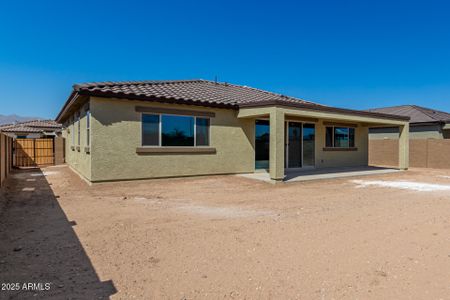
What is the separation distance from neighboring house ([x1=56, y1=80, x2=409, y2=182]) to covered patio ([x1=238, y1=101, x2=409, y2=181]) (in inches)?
1.8

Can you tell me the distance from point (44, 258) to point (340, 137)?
1613cm

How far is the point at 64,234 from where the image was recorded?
497 centimetres

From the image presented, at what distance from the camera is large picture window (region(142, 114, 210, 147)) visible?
1110cm

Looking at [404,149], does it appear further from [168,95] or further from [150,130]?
[150,130]

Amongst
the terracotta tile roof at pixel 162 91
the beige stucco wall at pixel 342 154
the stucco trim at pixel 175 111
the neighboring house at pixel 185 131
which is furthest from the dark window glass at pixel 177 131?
the beige stucco wall at pixel 342 154

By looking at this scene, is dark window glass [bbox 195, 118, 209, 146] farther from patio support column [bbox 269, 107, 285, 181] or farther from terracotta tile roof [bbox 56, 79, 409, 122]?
patio support column [bbox 269, 107, 285, 181]

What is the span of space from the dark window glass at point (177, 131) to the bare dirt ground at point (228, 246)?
363 cm

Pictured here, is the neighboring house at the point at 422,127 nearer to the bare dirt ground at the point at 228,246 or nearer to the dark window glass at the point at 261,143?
the dark window glass at the point at 261,143

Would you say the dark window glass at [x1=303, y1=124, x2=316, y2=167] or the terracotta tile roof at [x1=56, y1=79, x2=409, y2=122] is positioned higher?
the terracotta tile roof at [x1=56, y1=79, x2=409, y2=122]

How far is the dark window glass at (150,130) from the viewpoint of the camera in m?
11.0

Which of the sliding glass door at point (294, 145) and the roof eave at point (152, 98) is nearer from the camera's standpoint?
the roof eave at point (152, 98)

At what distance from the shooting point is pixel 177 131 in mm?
11648

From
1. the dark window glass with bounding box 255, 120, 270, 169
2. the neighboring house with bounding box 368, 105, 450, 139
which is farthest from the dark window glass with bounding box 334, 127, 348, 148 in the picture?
the neighboring house with bounding box 368, 105, 450, 139

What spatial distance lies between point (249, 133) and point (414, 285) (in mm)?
10669
